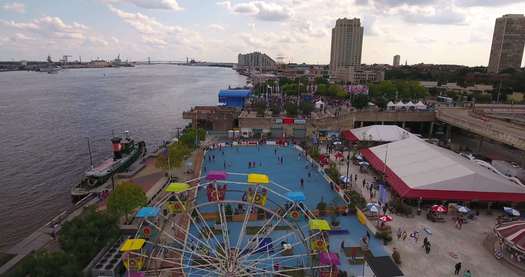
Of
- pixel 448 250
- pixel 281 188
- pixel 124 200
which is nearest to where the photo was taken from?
pixel 448 250

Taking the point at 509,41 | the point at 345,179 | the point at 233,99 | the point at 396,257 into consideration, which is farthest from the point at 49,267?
→ the point at 509,41

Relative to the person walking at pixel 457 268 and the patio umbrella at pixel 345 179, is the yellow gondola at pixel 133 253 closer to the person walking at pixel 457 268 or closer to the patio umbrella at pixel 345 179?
the person walking at pixel 457 268

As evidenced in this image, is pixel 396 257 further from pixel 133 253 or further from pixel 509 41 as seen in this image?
pixel 509 41

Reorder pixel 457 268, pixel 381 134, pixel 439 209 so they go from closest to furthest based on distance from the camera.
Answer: pixel 457 268
pixel 439 209
pixel 381 134

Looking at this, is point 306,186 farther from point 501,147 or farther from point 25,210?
point 501,147

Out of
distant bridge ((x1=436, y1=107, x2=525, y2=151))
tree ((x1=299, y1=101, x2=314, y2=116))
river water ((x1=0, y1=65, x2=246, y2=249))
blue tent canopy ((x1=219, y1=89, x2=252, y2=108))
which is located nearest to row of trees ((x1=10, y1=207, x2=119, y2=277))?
river water ((x1=0, y1=65, x2=246, y2=249))
